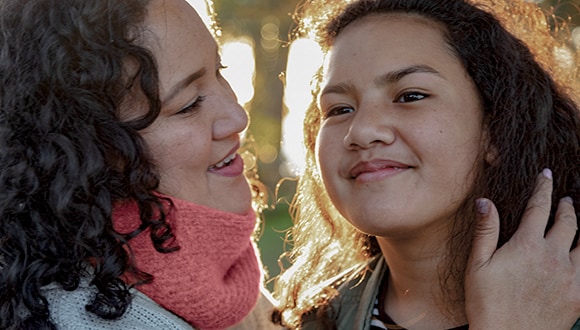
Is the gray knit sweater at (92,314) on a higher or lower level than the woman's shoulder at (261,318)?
higher

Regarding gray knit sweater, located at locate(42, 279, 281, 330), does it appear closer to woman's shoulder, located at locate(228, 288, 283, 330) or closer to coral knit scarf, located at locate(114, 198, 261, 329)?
coral knit scarf, located at locate(114, 198, 261, 329)

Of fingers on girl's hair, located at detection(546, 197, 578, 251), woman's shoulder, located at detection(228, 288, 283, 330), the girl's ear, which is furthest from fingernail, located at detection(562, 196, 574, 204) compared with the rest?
woman's shoulder, located at detection(228, 288, 283, 330)

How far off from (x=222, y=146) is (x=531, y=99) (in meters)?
0.85

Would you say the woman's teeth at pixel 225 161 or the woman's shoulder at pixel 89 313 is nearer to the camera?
the woman's shoulder at pixel 89 313

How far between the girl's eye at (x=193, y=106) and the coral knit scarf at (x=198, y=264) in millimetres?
233

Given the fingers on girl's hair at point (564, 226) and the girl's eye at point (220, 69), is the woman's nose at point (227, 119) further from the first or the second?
the fingers on girl's hair at point (564, 226)

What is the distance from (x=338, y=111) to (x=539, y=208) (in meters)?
0.60

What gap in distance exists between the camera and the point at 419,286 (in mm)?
2160

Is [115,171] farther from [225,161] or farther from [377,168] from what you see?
[377,168]

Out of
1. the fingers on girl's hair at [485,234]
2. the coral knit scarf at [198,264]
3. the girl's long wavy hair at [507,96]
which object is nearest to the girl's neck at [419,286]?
the girl's long wavy hair at [507,96]

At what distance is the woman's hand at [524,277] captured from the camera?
1.85m

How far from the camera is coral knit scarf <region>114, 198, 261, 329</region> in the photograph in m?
1.92

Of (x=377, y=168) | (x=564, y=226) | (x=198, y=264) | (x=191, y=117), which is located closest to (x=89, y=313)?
(x=198, y=264)

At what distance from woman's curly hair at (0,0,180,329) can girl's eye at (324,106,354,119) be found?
53 centimetres
